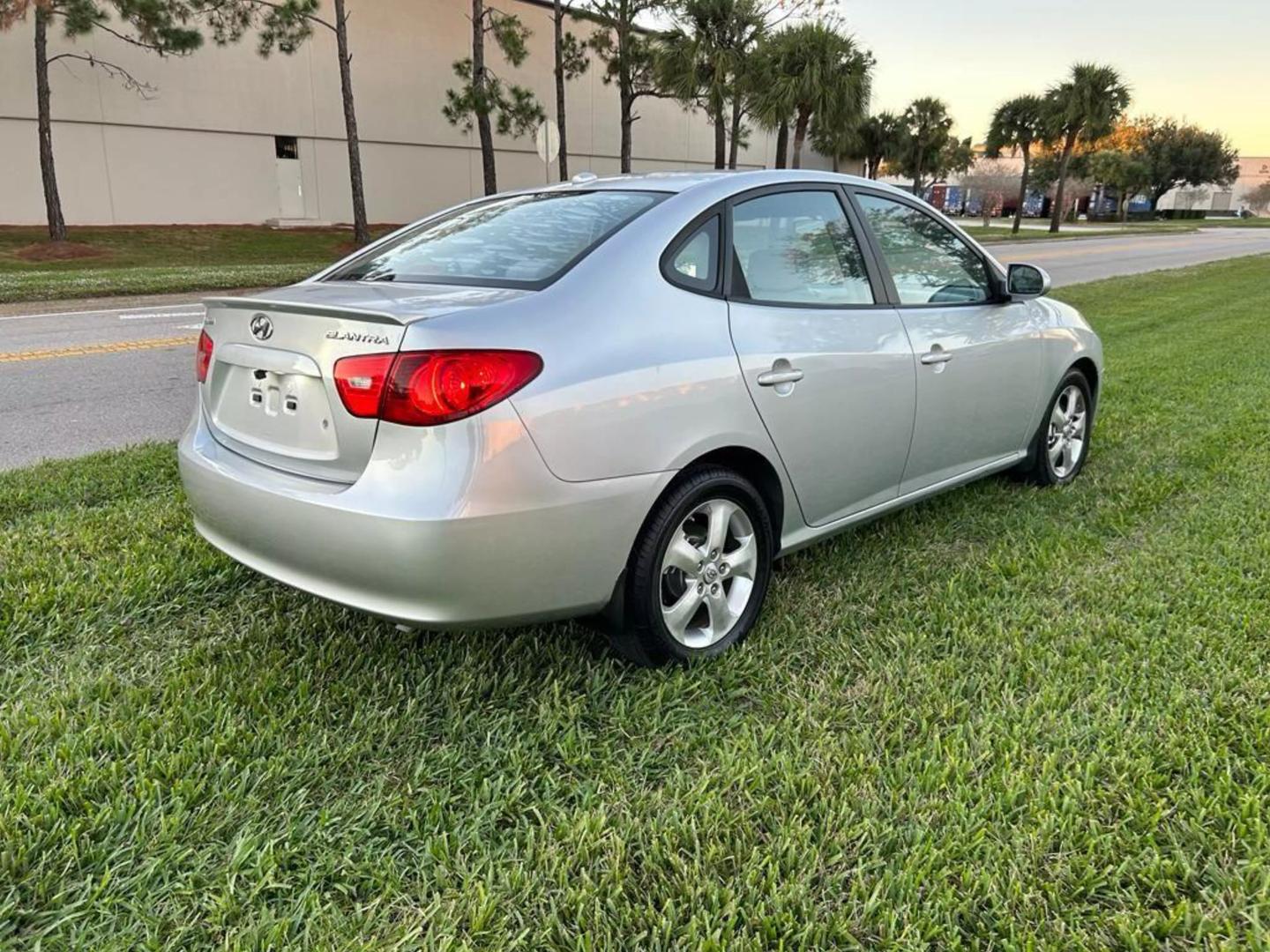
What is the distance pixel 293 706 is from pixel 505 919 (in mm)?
1056

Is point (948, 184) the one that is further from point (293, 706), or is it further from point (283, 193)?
point (293, 706)

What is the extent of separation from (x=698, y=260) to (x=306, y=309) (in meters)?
1.20

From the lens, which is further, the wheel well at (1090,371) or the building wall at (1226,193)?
the building wall at (1226,193)

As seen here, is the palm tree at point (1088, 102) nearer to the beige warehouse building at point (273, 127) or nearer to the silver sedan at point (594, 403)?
the beige warehouse building at point (273, 127)

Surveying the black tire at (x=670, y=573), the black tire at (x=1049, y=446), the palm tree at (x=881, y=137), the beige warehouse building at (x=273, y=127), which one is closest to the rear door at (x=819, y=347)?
→ the black tire at (x=670, y=573)

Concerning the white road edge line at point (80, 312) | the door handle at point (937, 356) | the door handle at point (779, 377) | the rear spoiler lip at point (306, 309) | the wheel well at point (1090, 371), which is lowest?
the white road edge line at point (80, 312)

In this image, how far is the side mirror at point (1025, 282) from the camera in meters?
4.19

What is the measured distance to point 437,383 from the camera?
2293mm

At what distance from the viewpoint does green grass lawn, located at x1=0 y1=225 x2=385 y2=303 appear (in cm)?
1485

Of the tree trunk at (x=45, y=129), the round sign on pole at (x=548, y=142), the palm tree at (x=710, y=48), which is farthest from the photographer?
the palm tree at (x=710, y=48)

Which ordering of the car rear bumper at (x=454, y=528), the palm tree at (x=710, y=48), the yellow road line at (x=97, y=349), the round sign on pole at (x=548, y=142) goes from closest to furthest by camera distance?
the car rear bumper at (x=454, y=528) → the yellow road line at (x=97, y=349) → the round sign on pole at (x=548, y=142) → the palm tree at (x=710, y=48)

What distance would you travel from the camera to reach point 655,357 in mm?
2629

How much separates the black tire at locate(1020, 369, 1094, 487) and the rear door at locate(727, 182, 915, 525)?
52.6 inches

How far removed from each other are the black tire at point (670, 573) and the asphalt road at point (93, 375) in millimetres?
4195
